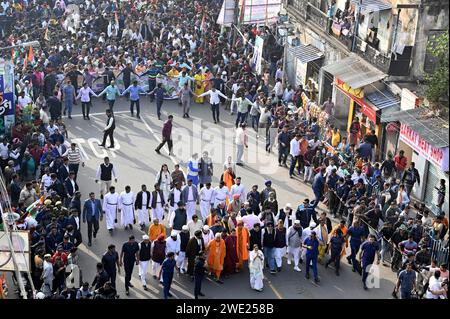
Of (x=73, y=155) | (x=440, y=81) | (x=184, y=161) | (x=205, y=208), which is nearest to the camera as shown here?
(x=440, y=81)

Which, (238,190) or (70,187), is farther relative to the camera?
(238,190)

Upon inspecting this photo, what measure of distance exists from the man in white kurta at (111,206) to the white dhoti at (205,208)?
2.17m

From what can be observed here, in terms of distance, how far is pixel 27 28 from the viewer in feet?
124

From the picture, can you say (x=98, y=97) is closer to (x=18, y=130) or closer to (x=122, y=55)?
(x=122, y=55)

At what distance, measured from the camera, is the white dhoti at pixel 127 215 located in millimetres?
21562

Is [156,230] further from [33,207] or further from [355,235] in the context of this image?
[355,235]

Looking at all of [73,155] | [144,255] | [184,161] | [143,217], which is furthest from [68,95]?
[144,255]

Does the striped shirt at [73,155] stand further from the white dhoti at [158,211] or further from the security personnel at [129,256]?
the security personnel at [129,256]

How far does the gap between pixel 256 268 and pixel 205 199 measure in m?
3.70

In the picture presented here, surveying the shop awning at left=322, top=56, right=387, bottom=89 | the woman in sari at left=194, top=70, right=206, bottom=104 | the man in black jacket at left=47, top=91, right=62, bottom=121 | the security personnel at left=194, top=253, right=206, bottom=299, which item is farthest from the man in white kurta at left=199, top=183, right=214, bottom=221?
the woman in sari at left=194, top=70, right=206, bottom=104

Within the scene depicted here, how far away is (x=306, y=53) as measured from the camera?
32500 mm

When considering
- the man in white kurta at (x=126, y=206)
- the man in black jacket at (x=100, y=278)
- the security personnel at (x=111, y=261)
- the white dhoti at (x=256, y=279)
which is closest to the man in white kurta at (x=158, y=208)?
the man in white kurta at (x=126, y=206)

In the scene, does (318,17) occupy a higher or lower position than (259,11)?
higher

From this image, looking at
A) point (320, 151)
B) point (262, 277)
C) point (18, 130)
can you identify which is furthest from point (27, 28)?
point (262, 277)
